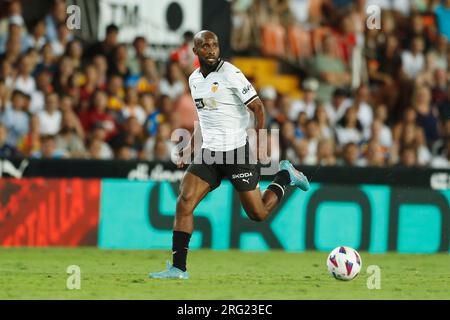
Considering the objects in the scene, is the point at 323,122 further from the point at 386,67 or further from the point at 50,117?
the point at 50,117

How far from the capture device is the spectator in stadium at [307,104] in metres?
17.8

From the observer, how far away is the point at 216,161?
11.0 m

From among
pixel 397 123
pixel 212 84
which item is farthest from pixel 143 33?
pixel 212 84

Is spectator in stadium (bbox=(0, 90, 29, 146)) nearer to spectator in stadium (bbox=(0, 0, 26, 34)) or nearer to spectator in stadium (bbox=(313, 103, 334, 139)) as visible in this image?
spectator in stadium (bbox=(0, 0, 26, 34))

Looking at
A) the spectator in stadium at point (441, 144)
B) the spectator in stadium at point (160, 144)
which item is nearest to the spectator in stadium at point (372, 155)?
the spectator in stadium at point (441, 144)

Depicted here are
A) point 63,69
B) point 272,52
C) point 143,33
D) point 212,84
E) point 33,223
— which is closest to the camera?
point 212,84

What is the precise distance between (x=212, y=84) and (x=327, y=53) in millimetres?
9314

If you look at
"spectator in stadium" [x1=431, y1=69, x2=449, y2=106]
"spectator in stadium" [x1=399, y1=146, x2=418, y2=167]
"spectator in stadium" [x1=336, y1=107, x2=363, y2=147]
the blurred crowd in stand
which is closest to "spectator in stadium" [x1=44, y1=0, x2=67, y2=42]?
the blurred crowd in stand

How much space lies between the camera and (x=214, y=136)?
1104 cm

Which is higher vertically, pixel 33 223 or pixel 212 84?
pixel 212 84

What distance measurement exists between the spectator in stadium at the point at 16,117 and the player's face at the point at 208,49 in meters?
5.59

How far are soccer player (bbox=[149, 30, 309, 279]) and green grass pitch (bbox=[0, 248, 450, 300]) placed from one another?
1.90 ft

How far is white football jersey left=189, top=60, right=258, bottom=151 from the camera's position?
1091cm
